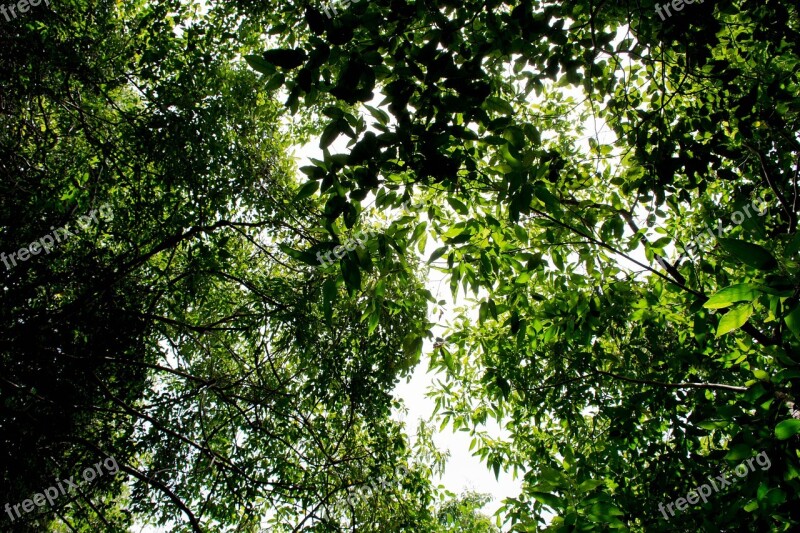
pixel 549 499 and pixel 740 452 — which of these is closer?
pixel 740 452

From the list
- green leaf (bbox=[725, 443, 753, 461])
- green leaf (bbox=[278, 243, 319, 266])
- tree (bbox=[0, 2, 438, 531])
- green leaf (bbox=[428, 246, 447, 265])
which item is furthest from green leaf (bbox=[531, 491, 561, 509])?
tree (bbox=[0, 2, 438, 531])

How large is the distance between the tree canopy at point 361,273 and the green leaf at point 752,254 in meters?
1.19

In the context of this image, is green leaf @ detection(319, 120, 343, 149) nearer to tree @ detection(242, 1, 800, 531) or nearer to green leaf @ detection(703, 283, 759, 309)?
tree @ detection(242, 1, 800, 531)

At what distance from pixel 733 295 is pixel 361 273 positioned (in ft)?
8.65

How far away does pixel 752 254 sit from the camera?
3.54 feet

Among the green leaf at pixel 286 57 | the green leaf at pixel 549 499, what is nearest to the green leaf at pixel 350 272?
the green leaf at pixel 286 57

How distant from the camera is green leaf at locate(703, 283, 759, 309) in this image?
3.48ft

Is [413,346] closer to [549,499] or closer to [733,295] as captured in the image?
[549,499]

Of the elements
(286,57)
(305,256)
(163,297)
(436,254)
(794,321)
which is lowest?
(794,321)

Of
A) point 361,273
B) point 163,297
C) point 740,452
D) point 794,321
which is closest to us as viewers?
point 794,321

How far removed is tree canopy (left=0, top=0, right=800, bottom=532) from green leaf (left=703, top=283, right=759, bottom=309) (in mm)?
1196

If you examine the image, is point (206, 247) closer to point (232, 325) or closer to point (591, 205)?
point (232, 325)

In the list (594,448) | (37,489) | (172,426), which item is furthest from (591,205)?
(37,489)

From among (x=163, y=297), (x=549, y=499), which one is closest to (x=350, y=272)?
(x=549, y=499)
